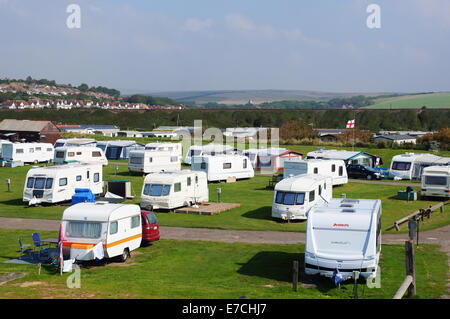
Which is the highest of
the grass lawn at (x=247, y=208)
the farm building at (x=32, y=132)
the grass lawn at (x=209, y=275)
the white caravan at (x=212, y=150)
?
the farm building at (x=32, y=132)

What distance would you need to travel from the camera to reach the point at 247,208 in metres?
30.6

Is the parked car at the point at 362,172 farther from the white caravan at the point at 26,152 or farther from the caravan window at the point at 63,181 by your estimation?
the white caravan at the point at 26,152

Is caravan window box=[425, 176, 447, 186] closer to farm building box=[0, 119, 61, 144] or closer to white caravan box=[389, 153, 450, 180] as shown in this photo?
white caravan box=[389, 153, 450, 180]

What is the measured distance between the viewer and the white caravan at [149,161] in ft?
151

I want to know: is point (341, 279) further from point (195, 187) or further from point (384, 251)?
point (195, 187)

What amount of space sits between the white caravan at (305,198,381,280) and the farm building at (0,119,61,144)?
199 feet

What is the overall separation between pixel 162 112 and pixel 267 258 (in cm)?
13821

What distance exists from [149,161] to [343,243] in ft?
105

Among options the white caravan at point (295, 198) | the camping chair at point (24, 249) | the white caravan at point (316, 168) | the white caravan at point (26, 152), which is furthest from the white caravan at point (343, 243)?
the white caravan at point (26, 152)

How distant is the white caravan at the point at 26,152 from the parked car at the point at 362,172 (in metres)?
30.9

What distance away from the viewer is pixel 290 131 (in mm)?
91688

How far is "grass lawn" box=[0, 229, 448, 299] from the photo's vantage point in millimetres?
14625

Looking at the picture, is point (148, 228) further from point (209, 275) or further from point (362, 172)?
point (362, 172)
